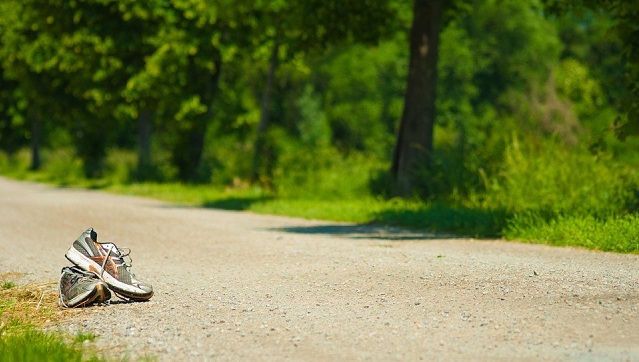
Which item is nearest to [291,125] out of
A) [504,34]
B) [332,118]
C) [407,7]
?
[332,118]

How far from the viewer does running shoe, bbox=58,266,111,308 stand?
8078 mm

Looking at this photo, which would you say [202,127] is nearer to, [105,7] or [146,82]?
[146,82]

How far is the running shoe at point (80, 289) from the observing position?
A: 808 cm

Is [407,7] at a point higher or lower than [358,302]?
higher

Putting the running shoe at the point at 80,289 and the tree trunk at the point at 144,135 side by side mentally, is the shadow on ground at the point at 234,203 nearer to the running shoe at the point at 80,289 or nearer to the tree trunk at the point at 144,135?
the tree trunk at the point at 144,135

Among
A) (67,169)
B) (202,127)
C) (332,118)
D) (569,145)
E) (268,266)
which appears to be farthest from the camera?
(332,118)

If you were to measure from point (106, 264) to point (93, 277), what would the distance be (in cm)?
16

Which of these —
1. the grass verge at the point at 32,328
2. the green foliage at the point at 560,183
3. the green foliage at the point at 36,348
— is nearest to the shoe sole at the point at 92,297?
the grass verge at the point at 32,328

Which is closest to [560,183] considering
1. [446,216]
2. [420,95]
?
[446,216]

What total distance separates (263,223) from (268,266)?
6.89 meters

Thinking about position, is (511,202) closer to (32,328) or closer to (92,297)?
(92,297)

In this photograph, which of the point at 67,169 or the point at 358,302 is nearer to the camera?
the point at 358,302

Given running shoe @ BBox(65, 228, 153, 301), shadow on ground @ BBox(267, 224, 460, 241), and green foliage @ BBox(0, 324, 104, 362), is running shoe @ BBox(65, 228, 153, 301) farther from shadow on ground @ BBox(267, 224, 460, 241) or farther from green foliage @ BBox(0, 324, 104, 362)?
shadow on ground @ BBox(267, 224, 460, 241)

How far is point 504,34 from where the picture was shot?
71.9m
